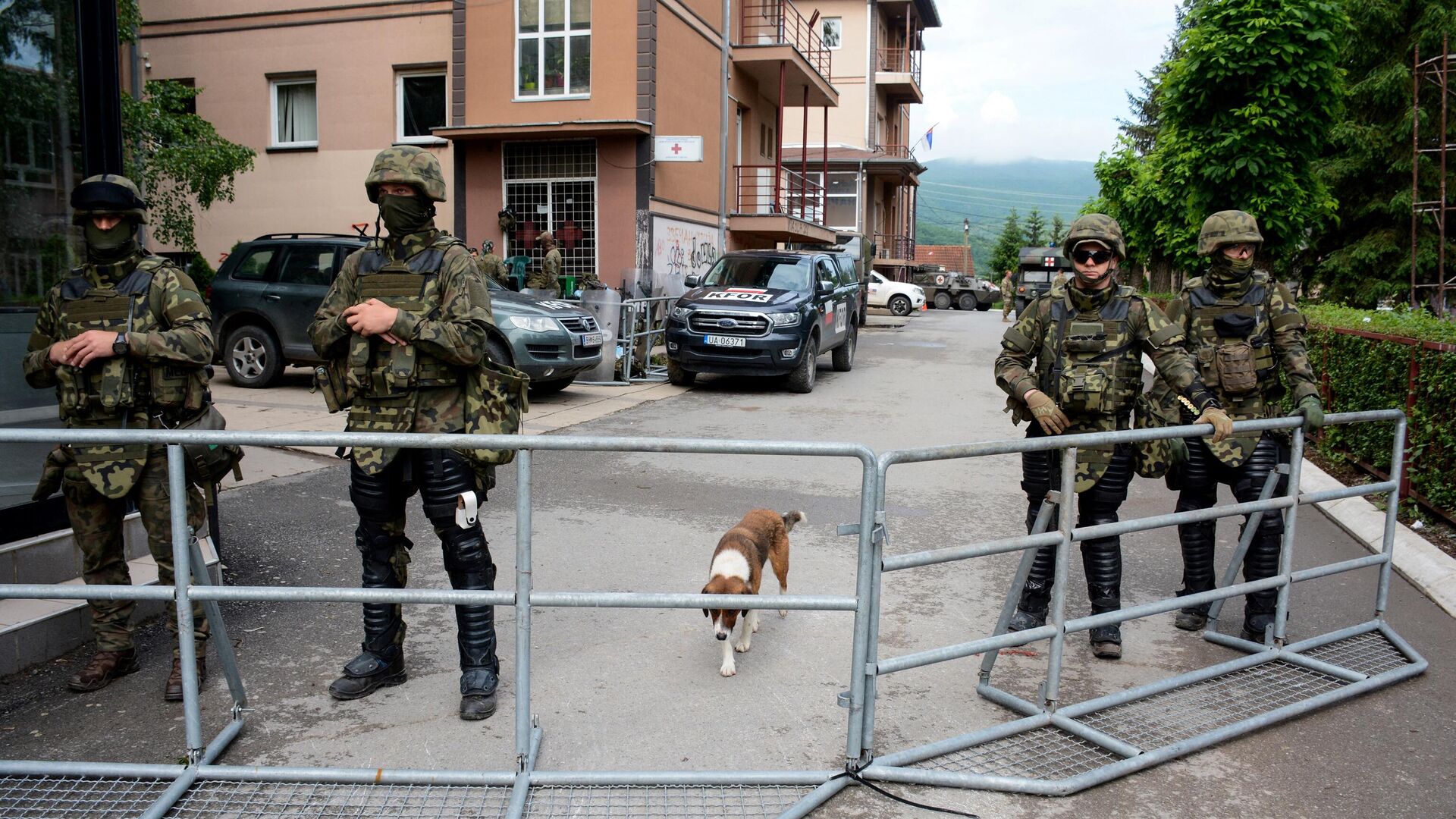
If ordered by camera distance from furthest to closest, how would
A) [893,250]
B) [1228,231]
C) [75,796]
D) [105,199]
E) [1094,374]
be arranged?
1. [893,250]
2. [1228,231]
3. [1094,374]
4. [105,199]
5. [75,796]

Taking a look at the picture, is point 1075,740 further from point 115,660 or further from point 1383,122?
point 1383,122

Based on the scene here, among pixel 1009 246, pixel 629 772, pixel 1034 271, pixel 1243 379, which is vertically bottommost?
pixel 629 772

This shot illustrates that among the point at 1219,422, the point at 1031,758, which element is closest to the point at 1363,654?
the point at 1219,422

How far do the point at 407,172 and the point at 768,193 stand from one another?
2314 centimetres

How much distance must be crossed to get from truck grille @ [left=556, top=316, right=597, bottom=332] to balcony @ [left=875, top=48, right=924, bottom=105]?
105ft

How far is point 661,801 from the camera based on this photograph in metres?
3.30

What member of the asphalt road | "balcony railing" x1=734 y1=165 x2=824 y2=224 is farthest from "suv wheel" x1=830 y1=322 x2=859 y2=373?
the asphalt road

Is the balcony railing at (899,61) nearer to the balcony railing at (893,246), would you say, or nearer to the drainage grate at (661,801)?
the balcony railing at (893,246)

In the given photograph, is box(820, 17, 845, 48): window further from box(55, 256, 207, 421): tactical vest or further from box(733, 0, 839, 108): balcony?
box(55, 256, 207, 421): tactical vest

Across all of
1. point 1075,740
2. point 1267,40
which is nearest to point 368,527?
point 1075,740

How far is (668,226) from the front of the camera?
20078mm

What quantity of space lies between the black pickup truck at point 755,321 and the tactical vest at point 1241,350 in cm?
837

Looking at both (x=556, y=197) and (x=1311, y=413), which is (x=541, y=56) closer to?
A: (x=556, y=197)

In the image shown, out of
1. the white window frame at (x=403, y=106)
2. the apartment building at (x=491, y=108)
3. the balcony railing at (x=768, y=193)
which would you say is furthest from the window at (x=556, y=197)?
the balcony railing at (x=768, y=193)
